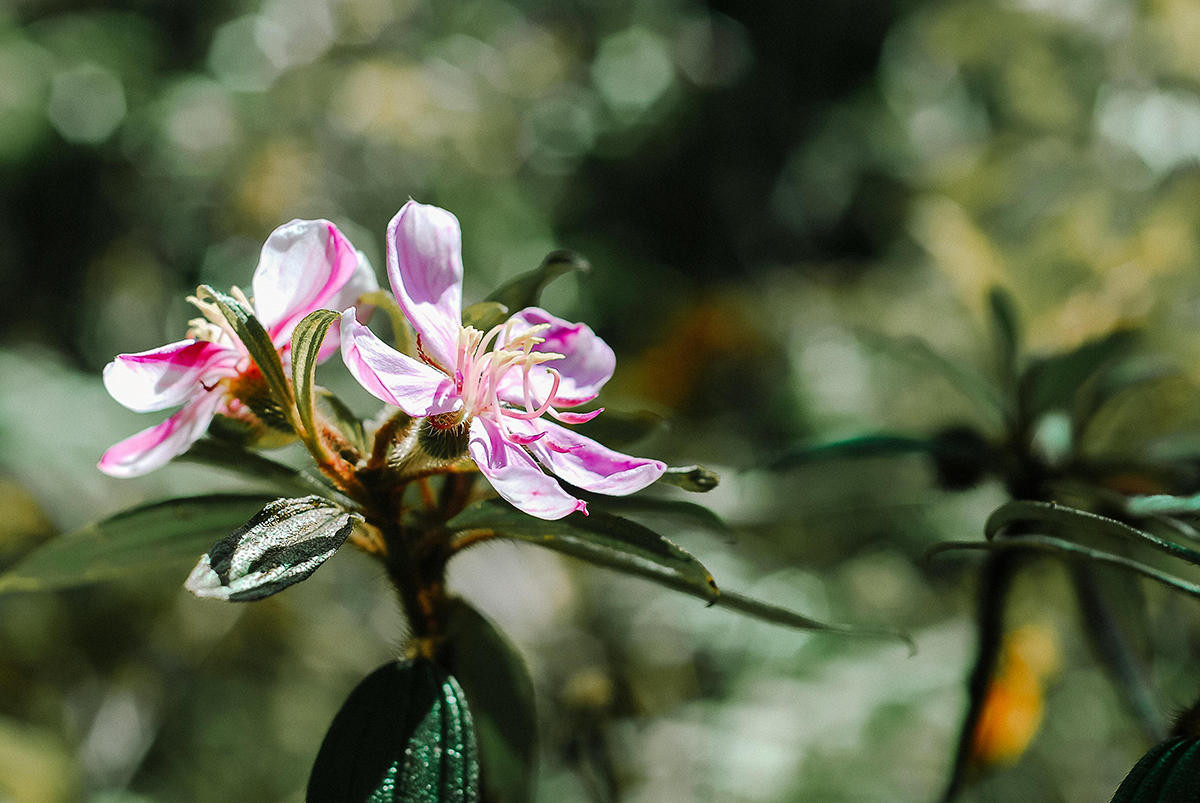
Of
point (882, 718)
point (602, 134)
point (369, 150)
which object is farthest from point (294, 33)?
point (882, 718)

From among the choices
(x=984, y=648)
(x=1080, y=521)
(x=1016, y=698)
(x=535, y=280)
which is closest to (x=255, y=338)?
(x=535, y=280)

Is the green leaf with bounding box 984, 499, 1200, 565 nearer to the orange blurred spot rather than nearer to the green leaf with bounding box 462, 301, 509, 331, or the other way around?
the green leaf with bounding box 462, 301, 509, 331

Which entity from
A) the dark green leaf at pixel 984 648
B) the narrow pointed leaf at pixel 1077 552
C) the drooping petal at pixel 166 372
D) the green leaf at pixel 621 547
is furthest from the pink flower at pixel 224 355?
the dark green leaf at pixel 984 648

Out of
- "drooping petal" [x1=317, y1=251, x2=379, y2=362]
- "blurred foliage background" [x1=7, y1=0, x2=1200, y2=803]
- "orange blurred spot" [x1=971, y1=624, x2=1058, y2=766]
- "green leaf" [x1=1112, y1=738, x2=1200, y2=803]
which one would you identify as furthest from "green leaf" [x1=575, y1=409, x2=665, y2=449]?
"orange blurred spot" [x1=971, y1=624, x2=1058, y2=766]

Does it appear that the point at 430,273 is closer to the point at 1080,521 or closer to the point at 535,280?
the point at 535,280

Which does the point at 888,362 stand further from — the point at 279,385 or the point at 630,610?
the point at 279,385

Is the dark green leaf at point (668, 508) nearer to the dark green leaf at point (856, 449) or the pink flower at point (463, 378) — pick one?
the pink flower at point (463, 378)
